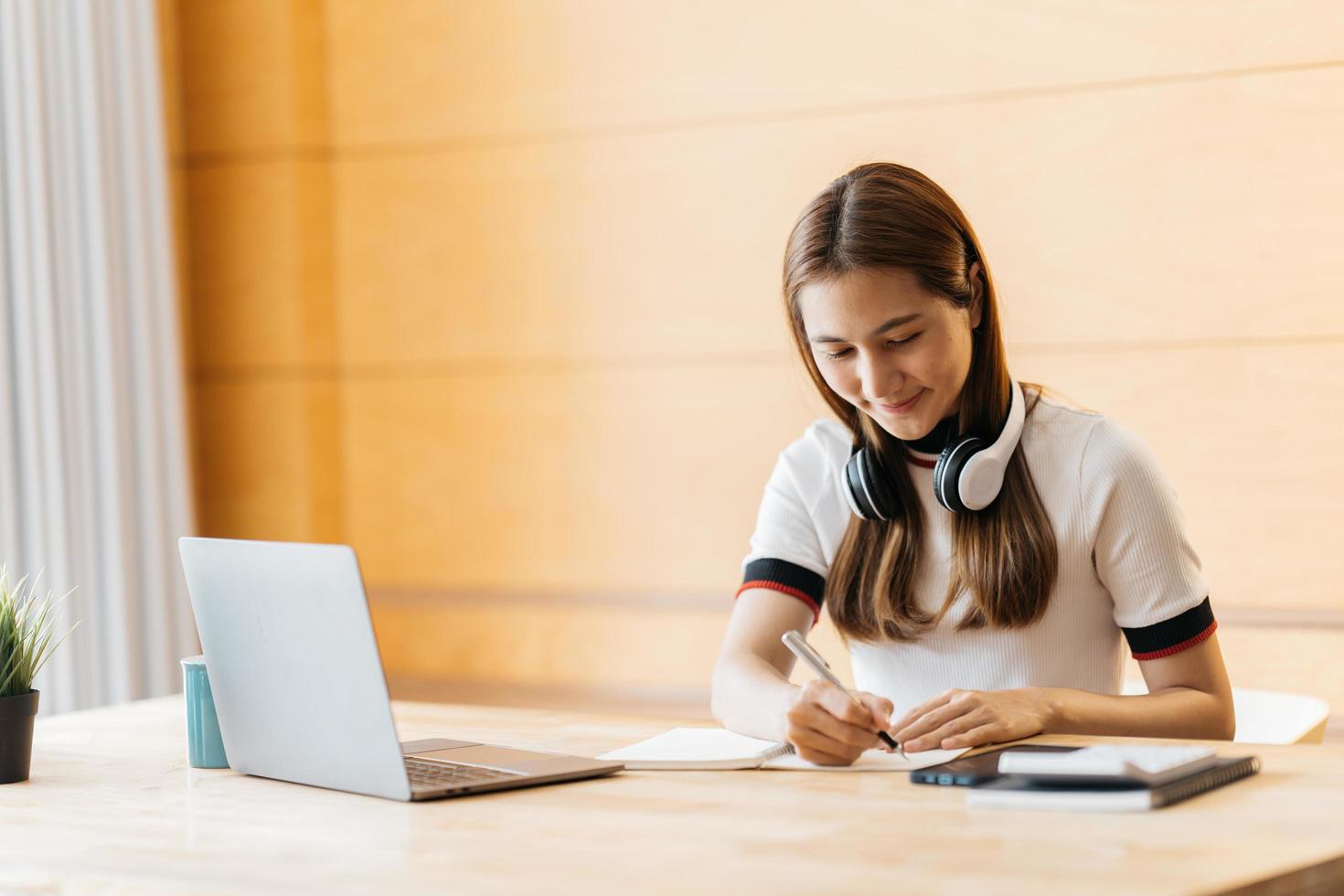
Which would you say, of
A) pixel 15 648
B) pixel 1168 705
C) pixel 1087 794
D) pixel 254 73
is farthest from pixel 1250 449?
pixel 254 73

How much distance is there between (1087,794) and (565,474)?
2272 mm

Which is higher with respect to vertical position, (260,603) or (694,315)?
(694,315)

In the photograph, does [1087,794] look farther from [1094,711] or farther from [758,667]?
[758,667]

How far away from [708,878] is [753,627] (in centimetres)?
90

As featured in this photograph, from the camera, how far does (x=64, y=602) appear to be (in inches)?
134

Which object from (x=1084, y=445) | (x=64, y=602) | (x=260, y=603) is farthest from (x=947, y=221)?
(x=64, y=602)

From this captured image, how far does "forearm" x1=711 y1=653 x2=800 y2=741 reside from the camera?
1792mm

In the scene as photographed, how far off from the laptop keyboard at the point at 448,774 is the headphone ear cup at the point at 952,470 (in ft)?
2.24

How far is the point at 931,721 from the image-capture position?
164 centimetres

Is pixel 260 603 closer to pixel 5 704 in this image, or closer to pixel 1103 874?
pixel 5 704

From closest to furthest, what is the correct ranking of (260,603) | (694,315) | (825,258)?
(260,603) < (825,258) < (694,315)

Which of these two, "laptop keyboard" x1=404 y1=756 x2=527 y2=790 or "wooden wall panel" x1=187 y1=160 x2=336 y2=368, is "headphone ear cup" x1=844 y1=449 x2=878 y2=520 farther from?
"wooden wall panel" x1=187 y1=160 x2=336 y2=368

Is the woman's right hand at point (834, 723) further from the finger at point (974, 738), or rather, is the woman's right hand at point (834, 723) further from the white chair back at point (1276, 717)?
the white chair back at point (1276, 717)

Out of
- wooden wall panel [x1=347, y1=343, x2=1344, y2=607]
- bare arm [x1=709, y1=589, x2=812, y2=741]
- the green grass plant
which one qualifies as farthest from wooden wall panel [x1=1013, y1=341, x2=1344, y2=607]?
the green grass plant
